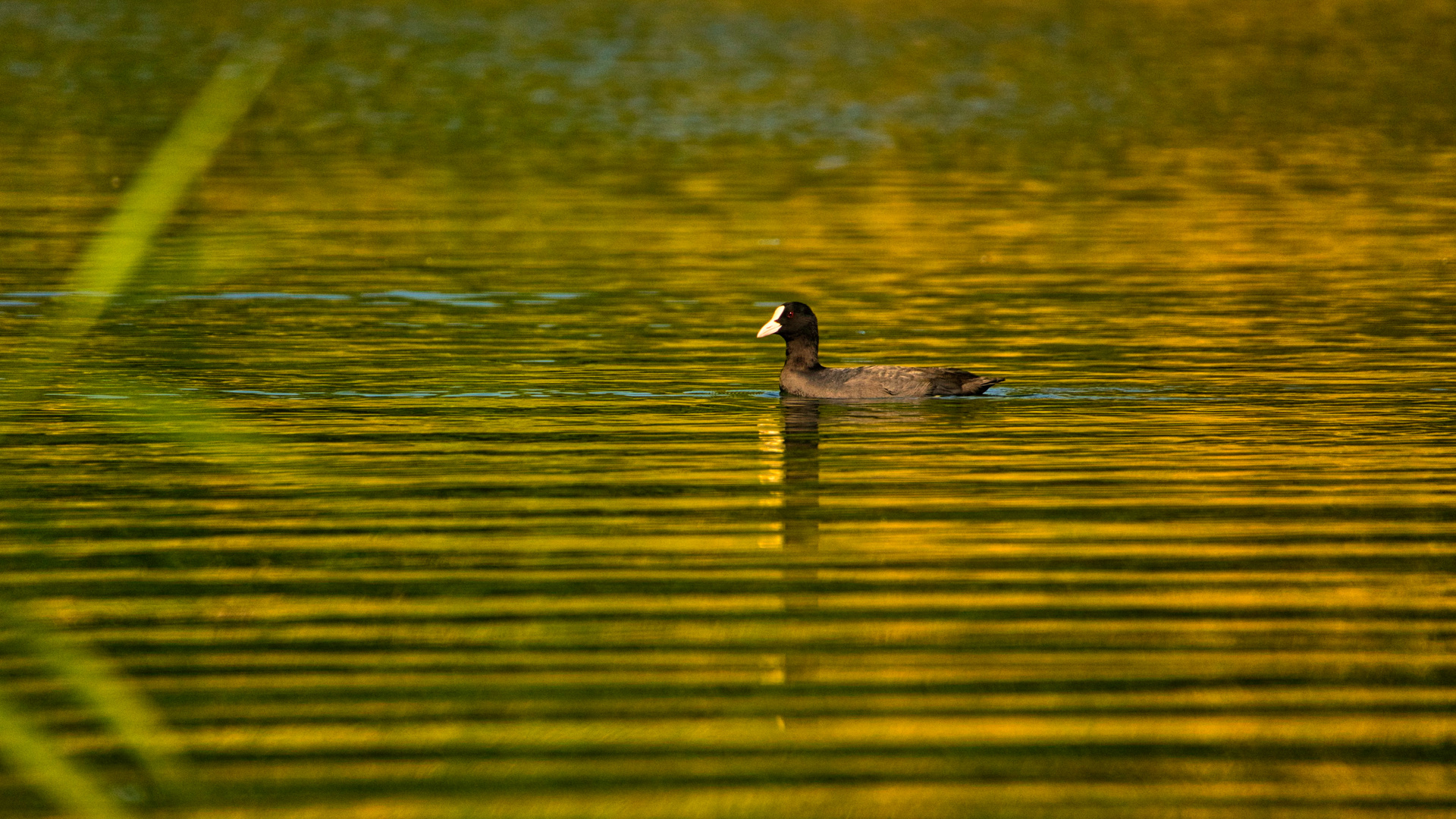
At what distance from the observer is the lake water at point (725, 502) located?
8.42 m

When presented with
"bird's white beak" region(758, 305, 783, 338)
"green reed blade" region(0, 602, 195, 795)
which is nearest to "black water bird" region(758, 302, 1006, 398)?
"bird's white beak" region(758, 305, 783, 338)

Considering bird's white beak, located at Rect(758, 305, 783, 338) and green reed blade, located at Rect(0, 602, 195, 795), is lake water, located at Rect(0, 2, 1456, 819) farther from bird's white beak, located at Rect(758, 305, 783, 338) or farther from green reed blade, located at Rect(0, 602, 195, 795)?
bird's white beak, located at Rect(758, 305, 783, 338)

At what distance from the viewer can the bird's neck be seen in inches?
722

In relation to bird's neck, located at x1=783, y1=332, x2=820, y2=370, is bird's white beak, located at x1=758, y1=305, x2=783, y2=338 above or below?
above

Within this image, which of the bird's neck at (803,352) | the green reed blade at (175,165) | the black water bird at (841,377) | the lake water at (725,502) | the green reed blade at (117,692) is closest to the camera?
the green reed blade at (175,165)

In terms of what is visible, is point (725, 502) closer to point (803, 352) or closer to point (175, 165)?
point (803, 352)

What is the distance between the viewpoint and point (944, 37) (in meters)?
73.4

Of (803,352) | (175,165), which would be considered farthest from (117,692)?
(803,352)

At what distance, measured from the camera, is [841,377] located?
18.0m

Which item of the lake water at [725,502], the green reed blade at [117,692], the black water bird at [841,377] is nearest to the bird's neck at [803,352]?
the black water bird at [841,377]

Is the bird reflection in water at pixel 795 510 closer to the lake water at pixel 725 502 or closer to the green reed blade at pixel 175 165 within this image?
the lake water at pixel 725 502

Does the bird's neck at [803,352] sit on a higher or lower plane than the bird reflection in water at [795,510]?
lower

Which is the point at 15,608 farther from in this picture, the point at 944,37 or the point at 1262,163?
the point at 944,37

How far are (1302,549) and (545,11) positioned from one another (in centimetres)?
7667
